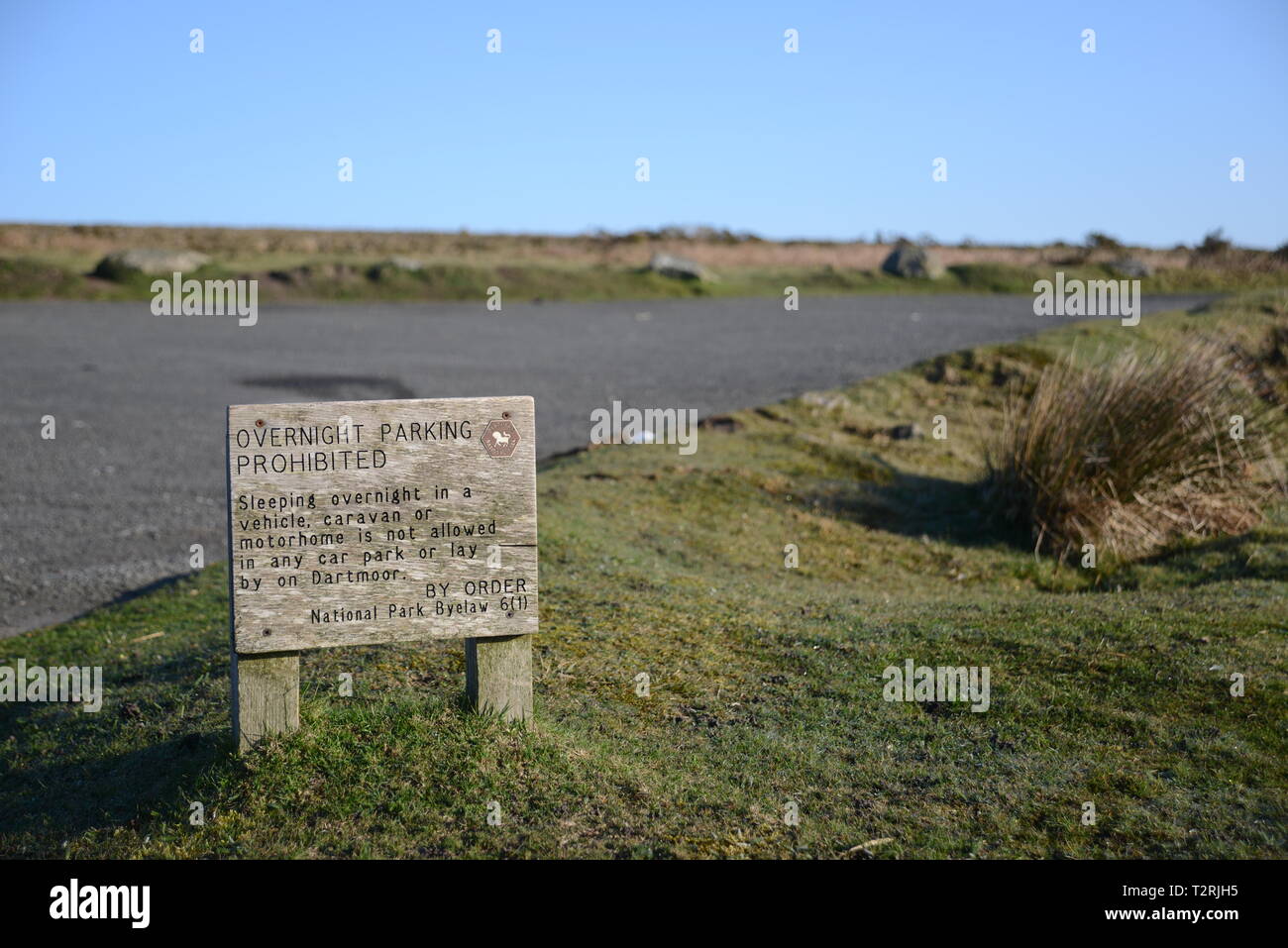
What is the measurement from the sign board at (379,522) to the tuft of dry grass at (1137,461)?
5.33m

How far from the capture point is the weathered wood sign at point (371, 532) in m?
4.01

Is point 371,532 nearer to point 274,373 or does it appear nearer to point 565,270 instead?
point 274,373

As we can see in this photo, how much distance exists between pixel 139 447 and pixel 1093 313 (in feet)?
61.4

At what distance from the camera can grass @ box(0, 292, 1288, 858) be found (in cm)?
381

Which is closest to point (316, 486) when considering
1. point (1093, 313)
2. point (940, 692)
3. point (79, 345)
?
point (940, 692)

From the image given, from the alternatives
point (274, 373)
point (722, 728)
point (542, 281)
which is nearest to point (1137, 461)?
point (722, 728)

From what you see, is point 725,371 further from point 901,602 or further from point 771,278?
point 771,278

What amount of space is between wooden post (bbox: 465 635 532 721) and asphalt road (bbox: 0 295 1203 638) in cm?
438

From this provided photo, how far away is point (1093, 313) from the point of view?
74.7 feet

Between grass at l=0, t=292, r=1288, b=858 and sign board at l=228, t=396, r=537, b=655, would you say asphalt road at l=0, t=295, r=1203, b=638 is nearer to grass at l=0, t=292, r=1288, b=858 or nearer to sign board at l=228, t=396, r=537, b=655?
grass at l=0, t=292, r=1288, b=858

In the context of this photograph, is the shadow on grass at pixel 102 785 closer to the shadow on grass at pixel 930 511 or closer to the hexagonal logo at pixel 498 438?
the hexagonal logo at pixel 498 438

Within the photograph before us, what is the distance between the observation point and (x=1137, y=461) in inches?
333

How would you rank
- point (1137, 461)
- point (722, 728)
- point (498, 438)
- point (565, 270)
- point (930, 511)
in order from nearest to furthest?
point (498, 438), point (722, 728), point (1137, 461), point (930, 511), point (565, 270)

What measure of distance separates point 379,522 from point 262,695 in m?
0.81
